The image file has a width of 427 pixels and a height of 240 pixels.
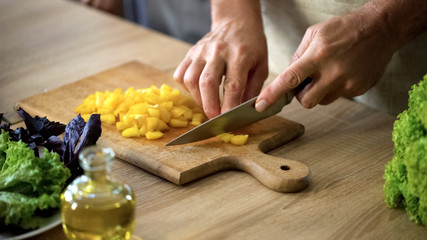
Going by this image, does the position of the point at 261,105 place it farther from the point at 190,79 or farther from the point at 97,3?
the point at 97,3

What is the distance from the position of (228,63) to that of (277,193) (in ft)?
1.74

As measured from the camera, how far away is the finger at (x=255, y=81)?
1.89m

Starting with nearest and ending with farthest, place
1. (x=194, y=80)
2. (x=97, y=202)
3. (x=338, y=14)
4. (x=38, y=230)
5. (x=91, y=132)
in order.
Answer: (x=97, y=202), (x=38, y=230), (x=91, y=132), (x=194, y=80), (x=338, y=14)

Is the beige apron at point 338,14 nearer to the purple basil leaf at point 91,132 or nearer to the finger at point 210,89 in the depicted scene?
the finger at point 210,89

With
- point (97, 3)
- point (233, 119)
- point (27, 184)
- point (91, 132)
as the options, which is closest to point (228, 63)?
point (233, 119)

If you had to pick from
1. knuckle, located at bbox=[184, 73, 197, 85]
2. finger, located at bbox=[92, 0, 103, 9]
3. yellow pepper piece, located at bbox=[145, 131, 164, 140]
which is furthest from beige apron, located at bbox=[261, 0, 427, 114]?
finger, located at bbox=[92, 0, 103, 9]

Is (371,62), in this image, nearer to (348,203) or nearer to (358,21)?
(358,21)

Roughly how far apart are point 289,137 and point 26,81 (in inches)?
40.6

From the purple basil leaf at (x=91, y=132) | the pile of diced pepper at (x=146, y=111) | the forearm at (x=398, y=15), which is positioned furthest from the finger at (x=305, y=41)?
the purple basil leaf at (x=91, y=132)

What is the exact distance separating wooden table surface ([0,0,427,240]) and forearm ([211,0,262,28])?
0.32 metres

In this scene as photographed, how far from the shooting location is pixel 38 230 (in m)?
1.19

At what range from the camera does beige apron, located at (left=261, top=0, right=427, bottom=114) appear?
1943 millimetres

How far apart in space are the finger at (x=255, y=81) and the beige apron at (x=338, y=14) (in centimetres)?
33

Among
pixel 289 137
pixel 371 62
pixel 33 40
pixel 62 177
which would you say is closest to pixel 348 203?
pixel 289 137
